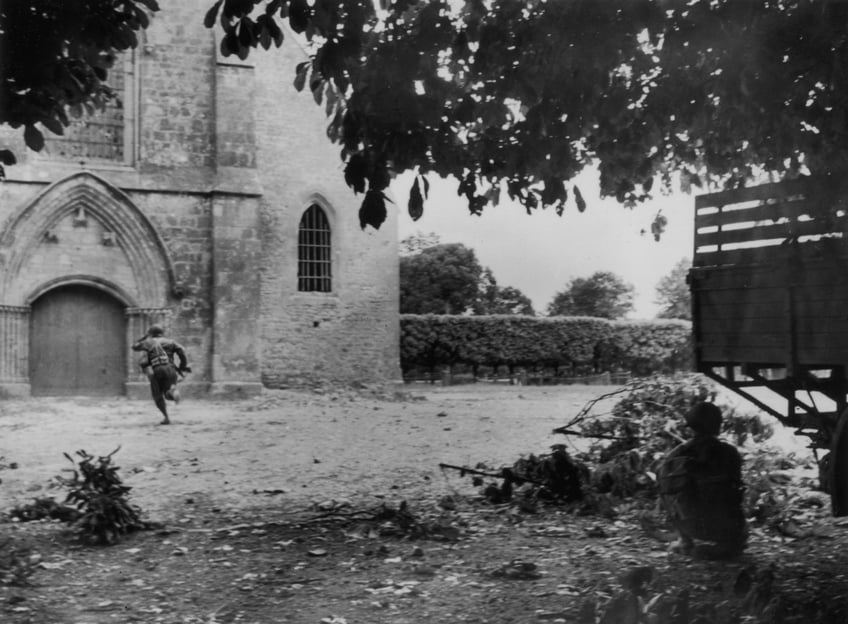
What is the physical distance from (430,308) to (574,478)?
2099 cm

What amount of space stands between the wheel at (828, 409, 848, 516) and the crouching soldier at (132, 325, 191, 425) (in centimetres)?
1051

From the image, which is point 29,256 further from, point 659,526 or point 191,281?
point 659,526

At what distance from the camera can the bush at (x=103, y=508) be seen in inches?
243

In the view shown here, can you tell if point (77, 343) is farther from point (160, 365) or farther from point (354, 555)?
point (354, 555)

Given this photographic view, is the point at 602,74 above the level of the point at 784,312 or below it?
above

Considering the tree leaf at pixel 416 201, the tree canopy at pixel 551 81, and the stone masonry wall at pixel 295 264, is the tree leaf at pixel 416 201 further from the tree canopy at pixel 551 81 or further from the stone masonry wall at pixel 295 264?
the stone masonry wall at pixel 295 264

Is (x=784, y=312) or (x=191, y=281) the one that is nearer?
(x=784, y=312)

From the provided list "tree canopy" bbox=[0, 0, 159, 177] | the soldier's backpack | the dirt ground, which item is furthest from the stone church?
the soldier's backpack

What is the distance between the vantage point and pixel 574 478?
738 centimetres

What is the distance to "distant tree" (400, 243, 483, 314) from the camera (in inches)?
1114

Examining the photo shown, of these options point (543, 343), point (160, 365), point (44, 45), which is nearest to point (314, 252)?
point (543, 343)

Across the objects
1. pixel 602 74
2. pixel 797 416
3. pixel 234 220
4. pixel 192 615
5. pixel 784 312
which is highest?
pixel 234 220

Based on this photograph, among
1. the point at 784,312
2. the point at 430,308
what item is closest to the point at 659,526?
the point at 784,312

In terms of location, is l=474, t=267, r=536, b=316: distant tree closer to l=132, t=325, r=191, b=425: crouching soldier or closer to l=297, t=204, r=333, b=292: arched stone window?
l=297, t=204, r=333, b=292: arched stone window
